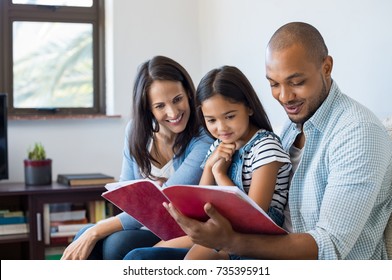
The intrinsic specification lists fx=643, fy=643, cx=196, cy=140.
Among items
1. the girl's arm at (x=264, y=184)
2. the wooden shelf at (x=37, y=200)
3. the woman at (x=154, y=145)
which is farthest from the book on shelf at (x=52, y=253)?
the girl's arm at (x=264, y=184)

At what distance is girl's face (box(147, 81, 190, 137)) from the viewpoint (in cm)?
214

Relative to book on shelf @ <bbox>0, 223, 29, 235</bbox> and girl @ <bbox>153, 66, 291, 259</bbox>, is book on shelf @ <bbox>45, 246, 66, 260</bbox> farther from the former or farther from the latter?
girl @ <bbox>153, 66, 291, 259</bbox>

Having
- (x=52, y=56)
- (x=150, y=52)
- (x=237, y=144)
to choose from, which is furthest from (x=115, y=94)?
(x=237, y=144)

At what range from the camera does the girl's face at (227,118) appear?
6.02 feet

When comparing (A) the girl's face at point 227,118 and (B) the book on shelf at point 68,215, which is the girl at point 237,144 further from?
(B) the book on shelf at point 68,215

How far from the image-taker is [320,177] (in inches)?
61.6

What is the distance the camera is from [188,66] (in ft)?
12.9

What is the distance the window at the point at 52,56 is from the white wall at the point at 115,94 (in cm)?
14

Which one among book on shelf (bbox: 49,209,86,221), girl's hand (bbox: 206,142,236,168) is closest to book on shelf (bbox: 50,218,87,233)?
book on shelf (bbox: 49,209,86,221)

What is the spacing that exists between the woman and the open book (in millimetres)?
362

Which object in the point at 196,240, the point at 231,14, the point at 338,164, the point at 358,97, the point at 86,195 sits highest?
the point at 231,14
